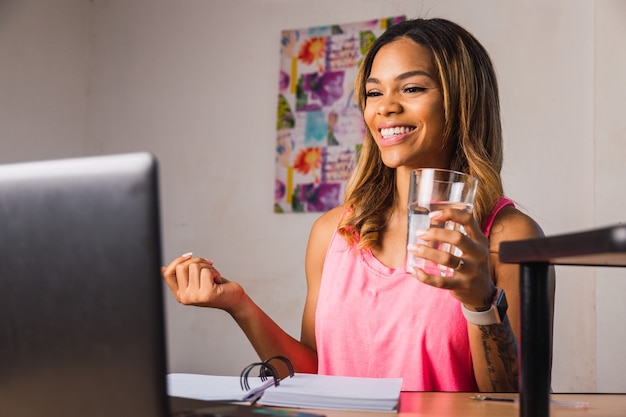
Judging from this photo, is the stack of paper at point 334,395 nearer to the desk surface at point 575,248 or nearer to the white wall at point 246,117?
the desk surface at point 575,248

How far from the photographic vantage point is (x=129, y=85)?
3.79 meters

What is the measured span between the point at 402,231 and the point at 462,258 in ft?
2.30

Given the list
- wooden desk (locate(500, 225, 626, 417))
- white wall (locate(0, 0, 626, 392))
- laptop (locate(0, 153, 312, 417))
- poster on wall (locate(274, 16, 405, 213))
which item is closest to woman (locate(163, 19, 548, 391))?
wooden desk (locate(500, 225, 626, 417))

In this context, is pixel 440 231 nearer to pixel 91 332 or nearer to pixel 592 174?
pixel 91 332

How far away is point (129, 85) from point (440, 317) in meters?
2.81

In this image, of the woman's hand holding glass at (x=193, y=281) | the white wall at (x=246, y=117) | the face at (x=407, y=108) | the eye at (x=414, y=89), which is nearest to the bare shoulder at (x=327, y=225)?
the face at (x=407, y=108)

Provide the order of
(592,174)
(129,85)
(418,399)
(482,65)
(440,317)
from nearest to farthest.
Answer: (418,399), (440,317), (482,65), (592,174), (129,85)

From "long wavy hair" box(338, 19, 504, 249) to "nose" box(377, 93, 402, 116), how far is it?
→ 104 millimetres

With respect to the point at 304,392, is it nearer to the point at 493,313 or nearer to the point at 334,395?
the point at 334,395

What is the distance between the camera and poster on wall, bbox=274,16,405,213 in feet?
10.8

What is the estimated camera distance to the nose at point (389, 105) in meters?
1.51

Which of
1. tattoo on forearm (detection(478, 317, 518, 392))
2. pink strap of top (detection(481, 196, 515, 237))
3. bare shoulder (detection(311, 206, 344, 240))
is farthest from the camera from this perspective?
bare shoulder (detection(311, 206, 344, 240))

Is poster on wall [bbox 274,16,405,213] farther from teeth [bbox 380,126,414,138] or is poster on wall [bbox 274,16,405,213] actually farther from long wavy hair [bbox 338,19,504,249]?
teeth [bbox 380,126,414,138]

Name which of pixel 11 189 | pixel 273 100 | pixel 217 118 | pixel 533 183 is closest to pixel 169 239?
pixel 217 118
